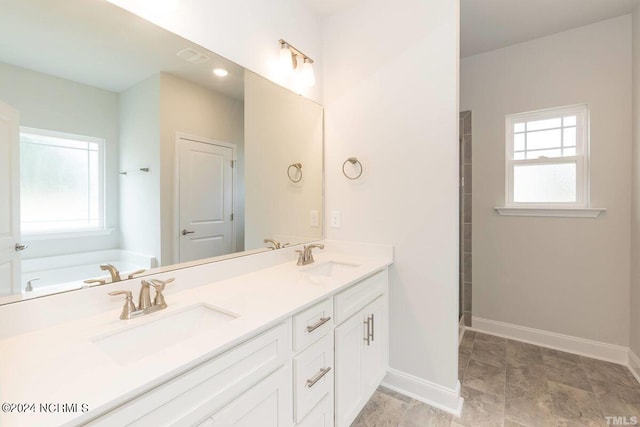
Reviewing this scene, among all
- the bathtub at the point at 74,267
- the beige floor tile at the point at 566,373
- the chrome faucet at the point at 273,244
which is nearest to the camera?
the bathtub at the point at 74,267

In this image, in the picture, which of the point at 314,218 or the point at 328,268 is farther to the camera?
the point at 314,218

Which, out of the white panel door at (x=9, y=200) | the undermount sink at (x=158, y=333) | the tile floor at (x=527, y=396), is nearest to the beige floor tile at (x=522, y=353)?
the tile floor at (x=527, y=396)

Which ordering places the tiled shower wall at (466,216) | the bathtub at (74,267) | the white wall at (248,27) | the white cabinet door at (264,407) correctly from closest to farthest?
the white cabinet door at (264,407) < the bathtub at (74,267) < the white wall at (248,27) < the tiled shower wall at (466,216)

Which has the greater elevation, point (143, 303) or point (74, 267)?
point (74, 267)

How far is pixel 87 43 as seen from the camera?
1.03 metres

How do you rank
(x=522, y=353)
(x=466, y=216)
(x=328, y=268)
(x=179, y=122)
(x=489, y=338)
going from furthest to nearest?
(x=466, y=216)
(x=489, y=338)
(x=522, y=353)
(x=328, y=268)
(x=179, y=122)

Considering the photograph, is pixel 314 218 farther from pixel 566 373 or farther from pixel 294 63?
pixel 566 373

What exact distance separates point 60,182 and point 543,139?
336cm

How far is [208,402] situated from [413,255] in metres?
1.41

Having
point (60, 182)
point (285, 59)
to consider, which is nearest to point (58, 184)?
point (60, 182)

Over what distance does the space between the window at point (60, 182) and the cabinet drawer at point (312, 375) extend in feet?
3.18

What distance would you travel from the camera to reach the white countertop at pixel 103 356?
583 millimetres

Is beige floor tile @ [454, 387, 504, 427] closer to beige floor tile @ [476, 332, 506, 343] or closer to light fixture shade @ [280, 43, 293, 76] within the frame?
beige floor tile @ [476, 332, 506, 343]

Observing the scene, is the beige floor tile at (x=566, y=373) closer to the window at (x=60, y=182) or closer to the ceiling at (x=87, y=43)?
the window at (x=60, y=182)
